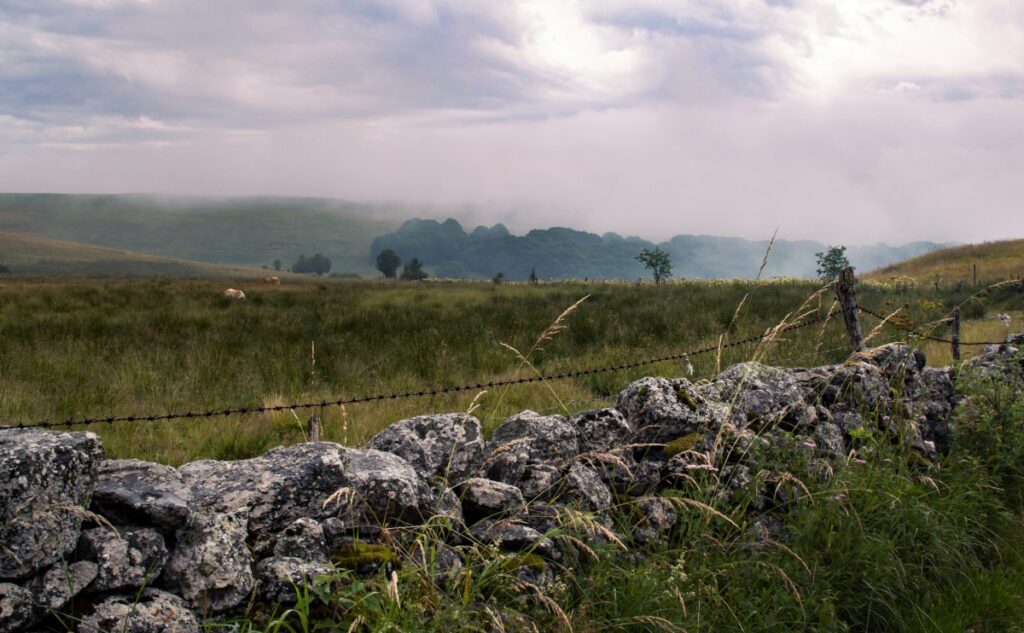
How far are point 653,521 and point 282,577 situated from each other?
6.60ft

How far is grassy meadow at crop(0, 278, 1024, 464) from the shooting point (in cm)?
581

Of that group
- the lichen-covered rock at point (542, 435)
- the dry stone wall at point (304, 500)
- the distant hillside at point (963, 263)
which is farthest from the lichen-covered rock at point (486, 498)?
the distant hillside at point (963, 263)

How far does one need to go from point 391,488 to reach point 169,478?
3.18 ft

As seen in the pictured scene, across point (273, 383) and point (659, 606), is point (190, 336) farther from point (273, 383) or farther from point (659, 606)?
point (659, 606)

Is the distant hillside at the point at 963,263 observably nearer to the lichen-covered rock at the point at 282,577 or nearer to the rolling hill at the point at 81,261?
the lichen-covered rock at the point at 282,577

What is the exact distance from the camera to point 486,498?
3398 mm

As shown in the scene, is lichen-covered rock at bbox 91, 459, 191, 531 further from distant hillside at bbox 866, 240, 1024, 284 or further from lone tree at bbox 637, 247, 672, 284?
lone tree at bbox 637, 247, 672, 284

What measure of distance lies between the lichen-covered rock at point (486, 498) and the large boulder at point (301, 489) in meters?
0.29

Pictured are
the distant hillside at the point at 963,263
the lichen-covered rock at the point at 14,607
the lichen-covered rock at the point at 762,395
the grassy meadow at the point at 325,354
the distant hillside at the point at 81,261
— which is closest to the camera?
the lichen-covered rock at the point at 14,607

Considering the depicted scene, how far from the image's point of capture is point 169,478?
9.70ft

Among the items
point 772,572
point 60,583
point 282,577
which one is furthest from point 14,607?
point 772,572

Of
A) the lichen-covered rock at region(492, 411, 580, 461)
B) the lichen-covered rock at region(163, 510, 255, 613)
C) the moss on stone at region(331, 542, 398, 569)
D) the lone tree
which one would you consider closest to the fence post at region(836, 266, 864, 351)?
the lichen-covered rock at region(492, 411, 580, 461)

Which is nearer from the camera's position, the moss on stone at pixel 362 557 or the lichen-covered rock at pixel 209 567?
the lichen-covered rock at pixel 209 567

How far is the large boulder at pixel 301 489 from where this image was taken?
2898 mm
